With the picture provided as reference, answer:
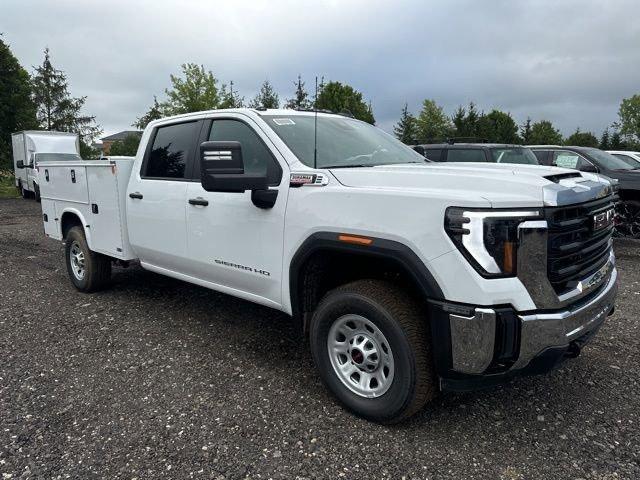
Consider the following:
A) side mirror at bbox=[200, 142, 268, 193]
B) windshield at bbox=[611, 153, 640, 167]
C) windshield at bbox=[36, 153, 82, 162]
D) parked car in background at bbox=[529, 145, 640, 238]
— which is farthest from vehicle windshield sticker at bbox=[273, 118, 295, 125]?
windshield at bbox=[36, 153, 82, 162]

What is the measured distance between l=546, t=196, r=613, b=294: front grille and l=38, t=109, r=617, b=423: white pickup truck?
10 mm

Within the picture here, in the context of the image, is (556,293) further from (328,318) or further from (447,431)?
(328,318)

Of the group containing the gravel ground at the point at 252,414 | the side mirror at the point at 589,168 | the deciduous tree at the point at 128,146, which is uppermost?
the deciduous tree at the point at 128,146

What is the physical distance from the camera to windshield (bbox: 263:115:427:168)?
11.5 feet

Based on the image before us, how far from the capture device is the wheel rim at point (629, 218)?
9141 mm

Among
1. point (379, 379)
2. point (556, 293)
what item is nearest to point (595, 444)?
point (556, 293)

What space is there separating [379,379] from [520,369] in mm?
797

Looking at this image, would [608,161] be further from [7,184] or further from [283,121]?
[7,184]

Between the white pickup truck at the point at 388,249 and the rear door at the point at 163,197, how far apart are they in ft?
0.09

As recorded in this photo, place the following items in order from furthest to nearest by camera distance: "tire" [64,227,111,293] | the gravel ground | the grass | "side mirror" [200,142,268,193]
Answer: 1. the grass
2. "tire" [64,227,111,293]
3. "side mirror" [200,142,268,193]
4. the gravel ground

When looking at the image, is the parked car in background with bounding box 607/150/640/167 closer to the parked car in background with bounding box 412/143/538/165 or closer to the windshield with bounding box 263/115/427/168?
the parked car in background with bounding box 412/143/538/165

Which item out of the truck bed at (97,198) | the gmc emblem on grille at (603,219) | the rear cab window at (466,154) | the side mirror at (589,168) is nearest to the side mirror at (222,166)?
the gmc emblem on grille at (603,219)

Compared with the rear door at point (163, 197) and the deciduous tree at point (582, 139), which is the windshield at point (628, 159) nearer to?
the rear door at point (163, 197)

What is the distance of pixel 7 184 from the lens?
31.7 metres
